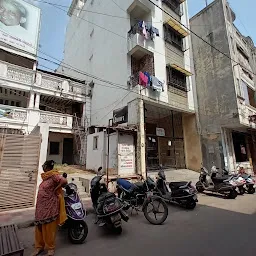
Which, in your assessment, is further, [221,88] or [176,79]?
[176,79]

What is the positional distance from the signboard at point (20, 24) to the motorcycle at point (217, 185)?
520 inches

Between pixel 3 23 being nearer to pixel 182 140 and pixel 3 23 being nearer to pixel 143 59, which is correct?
pixel 143 59

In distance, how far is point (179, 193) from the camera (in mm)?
5906

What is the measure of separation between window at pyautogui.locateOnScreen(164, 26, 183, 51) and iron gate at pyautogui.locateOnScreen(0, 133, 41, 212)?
11399 millimetres

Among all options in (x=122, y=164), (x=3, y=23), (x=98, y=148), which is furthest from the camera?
(x=3, y=23)

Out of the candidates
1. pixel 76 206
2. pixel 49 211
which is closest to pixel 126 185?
pixel 76 206

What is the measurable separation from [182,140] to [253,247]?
11.4 metres

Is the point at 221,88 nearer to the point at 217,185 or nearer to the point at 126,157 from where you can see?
the point at 217,185

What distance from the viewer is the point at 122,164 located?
955 centimetres

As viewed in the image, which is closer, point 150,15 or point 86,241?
point 86,241

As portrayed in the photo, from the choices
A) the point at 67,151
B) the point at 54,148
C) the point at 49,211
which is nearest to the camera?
the point at 49,211

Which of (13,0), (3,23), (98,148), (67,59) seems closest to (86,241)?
(98,148)

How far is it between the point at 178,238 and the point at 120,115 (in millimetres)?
8452

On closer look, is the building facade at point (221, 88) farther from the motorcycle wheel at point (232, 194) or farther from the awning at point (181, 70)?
the motorcycle wheel at point (232, 194)
